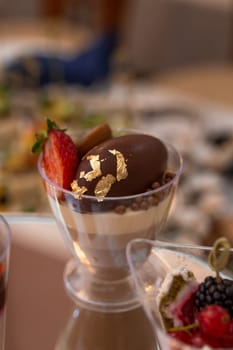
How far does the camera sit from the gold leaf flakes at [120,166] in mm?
633

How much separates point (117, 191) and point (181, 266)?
94mm

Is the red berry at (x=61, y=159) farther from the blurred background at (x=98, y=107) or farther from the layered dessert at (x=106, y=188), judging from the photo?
the blurred background at (x=98, y=107)

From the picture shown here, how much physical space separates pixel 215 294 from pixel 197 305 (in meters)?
0.02

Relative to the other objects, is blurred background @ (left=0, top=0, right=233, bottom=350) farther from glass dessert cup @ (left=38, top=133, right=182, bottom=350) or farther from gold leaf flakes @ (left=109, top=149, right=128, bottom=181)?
gold leaf flakes @ (left=109, top=149, right=128, bottom=181)

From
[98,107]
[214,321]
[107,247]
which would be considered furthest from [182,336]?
[98,107]

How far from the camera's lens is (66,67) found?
197cm

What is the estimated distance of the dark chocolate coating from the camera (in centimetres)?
63

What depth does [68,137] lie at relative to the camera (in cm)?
66

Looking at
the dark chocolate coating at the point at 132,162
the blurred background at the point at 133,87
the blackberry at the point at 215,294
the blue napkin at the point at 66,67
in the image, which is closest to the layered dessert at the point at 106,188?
the dark chocolate coating at the point at 132,162

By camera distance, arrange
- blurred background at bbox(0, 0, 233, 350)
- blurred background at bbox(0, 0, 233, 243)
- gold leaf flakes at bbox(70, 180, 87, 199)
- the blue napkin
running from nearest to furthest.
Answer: gold leaf flakes at bbox(70, 180, 87, 199) < blurred background at bbox(0, 0, 233, 350) < blurred background at bbox(0, 0, 233, 243) < the blue napkin

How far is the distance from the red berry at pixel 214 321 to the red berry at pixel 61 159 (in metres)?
0.21

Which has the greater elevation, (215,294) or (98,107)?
(215,294)

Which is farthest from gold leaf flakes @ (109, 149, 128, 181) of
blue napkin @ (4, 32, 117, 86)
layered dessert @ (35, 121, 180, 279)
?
blue napkin @ (4, 32, 117, 86)

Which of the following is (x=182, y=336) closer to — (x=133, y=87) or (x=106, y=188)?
(x=106, y=188)
